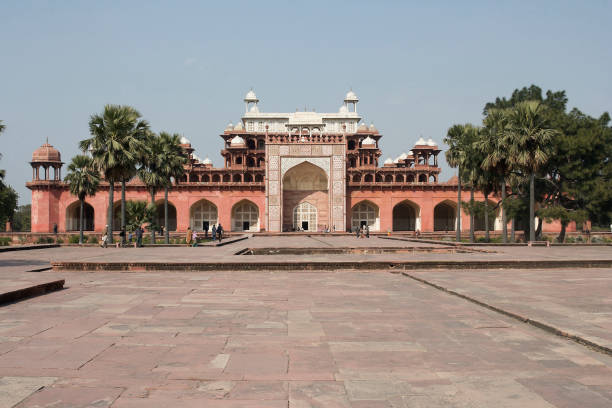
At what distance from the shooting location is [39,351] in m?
4.44

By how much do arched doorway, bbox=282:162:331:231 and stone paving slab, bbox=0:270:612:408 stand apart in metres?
38.5

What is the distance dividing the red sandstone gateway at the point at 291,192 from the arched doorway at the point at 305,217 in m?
0.09

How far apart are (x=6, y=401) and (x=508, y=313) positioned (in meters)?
5.27

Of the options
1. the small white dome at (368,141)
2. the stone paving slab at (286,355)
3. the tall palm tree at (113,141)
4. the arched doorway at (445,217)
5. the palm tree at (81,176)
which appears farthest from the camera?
the small white dome at (368,141)

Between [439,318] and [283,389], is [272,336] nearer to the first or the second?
[283,389]

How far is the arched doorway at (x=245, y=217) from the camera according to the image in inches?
1860

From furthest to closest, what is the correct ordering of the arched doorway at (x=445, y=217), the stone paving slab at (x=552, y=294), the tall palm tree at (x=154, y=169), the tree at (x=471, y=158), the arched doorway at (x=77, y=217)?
the arched doorway at (x=445, y=217) < the arched doorway at (x=77, y=217) < the tall palm tree at (x=154, y=169) < the tree at (x=471, y=158) < the stone paving slab at (x=552, y=294)

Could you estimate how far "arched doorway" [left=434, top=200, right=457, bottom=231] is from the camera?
48625 millimetres

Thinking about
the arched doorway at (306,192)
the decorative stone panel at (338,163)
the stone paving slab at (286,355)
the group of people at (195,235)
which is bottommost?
the stone paving slab at (286,355)

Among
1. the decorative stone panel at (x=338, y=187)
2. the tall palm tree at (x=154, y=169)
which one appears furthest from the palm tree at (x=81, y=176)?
the decorative stone panel at (x=338, y=187)

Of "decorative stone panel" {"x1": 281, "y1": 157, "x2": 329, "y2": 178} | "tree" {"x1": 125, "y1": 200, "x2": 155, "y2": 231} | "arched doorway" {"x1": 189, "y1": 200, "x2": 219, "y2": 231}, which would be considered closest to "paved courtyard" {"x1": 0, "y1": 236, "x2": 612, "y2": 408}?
"tree" {"x1": 125, "y1": 200, "x2": 155, "y2": 231}

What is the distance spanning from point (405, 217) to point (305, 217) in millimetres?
11004

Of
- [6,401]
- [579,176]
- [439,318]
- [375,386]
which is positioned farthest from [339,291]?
[579,176]

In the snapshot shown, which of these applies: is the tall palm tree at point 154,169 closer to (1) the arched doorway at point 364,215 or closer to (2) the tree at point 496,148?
(2) the tree at point 496,148
